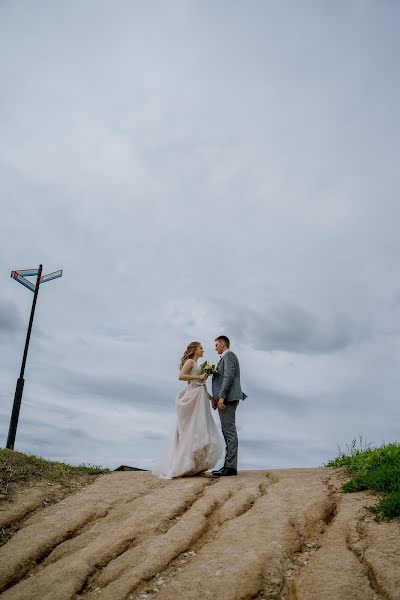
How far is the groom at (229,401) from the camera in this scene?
1162 centimetres

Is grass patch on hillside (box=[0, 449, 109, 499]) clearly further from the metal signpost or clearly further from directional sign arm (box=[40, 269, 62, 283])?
directional sign arm (box=[40, 269, 62, 283])

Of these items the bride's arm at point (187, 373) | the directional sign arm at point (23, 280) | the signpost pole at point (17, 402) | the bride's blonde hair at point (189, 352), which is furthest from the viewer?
the directional sign arm at point (23, 280)

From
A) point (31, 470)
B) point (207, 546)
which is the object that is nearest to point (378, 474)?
point (207, 546)

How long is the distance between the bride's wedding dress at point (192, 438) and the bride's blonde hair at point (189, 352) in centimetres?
33

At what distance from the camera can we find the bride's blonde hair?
12828 mm

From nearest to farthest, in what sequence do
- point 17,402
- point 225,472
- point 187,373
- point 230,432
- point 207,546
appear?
point 207,546, point 225,472, point 230,432, point 187,373, point 17,402

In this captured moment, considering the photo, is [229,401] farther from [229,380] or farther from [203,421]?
[203,421]

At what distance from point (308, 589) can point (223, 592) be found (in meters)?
0.97

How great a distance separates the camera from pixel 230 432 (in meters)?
11.7

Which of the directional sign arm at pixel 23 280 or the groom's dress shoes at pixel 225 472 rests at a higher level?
the directional sign arm at pixel 23 280

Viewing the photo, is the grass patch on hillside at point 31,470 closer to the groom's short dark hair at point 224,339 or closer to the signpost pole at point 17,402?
the signpost pole at point 17,402

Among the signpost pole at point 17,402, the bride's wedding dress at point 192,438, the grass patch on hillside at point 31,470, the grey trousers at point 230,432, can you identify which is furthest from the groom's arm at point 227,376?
the signpost pole at point 17,402

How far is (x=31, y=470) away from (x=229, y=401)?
5280mm

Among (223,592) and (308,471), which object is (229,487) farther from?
(223,592)
